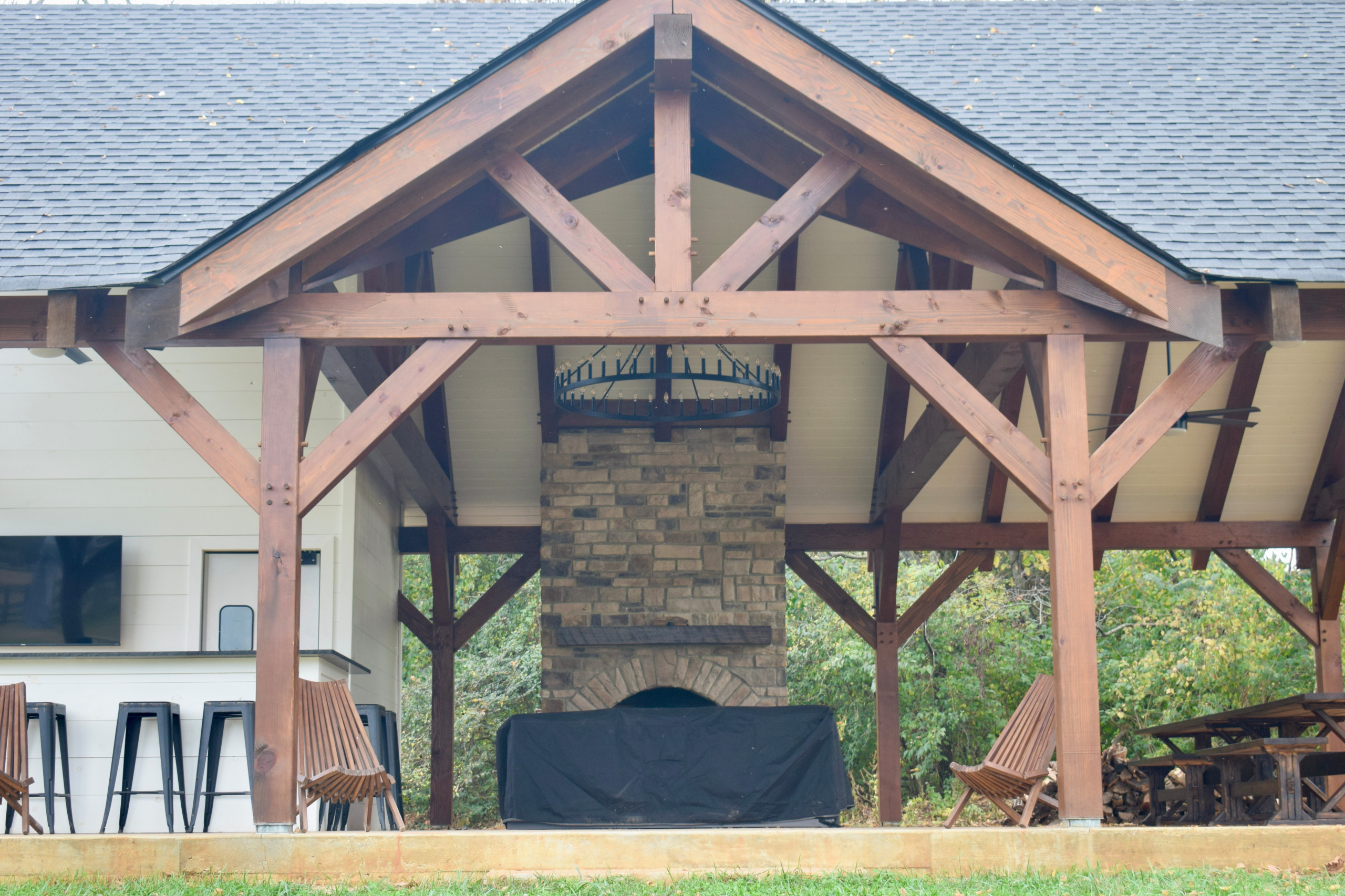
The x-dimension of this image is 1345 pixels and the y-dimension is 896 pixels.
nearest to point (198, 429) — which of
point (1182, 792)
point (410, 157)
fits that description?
point (410, 157)

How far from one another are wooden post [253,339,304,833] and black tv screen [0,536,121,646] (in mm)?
2473

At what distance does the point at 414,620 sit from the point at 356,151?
18.0 feet

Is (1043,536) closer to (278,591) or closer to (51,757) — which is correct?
(278,591)

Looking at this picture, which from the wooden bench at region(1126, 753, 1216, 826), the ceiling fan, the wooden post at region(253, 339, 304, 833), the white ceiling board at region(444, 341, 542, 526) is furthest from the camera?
the white ceiling board at region(444, 341, 542, 526)

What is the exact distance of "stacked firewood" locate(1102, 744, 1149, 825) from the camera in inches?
403

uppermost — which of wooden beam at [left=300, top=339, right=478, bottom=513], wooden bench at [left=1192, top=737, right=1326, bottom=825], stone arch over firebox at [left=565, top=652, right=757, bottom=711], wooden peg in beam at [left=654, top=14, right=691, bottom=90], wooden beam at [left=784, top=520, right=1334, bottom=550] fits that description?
wooden peg in beam at [left=654, top=14, right=691, bottom=90]

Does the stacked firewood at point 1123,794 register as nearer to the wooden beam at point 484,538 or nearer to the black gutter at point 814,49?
the wooden beam at point 484,538

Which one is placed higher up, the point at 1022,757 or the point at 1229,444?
the point at 1229,444

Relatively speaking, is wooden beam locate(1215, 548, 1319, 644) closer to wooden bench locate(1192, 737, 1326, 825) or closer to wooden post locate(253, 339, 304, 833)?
wooden bench locate(1192, 737, 1326, 825)

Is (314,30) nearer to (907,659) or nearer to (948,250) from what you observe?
(948,250)

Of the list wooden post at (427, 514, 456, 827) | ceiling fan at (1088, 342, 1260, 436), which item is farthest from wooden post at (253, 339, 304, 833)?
ceiling fan at (1088, 342, 1260, 436)

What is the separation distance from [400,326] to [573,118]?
1271 millimetres

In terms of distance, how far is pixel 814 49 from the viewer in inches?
210

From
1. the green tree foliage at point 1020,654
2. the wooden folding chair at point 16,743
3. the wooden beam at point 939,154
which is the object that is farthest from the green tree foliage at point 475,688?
the wooden beam at point 939,154
